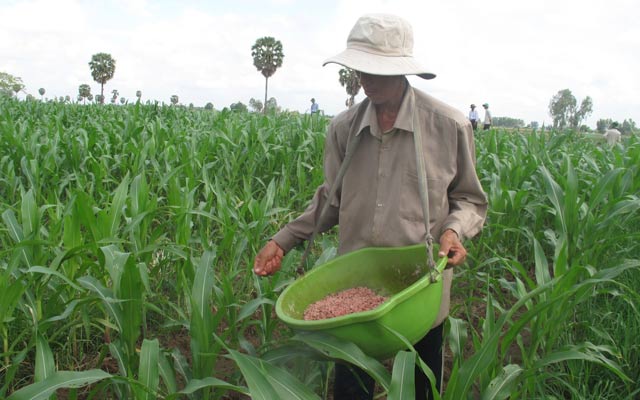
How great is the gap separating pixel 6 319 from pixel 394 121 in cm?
132

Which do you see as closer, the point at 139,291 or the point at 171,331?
the point at 139,291

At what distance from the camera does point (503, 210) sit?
294cm

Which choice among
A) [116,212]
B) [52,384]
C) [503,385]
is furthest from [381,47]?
[116,212]

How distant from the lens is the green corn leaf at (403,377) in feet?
3.56

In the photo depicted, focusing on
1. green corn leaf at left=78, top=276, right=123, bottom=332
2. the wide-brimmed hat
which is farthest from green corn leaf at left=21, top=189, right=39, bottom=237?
the wide-brimmed hat

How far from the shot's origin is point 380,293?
1416 millimetres

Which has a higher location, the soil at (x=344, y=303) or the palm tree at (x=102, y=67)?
the palm tree at (x=102, y=67)

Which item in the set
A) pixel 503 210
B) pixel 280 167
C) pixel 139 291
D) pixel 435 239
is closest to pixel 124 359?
pixel 139 291

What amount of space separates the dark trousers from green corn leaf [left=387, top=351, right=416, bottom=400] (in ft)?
1.32

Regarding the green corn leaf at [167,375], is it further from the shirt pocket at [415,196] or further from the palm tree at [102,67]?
the palm tree at [102,67]

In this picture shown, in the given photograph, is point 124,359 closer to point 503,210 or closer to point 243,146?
point 503,210

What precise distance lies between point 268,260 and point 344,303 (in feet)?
1.01

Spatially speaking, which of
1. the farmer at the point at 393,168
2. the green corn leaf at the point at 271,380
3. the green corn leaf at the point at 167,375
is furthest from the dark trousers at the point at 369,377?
the green corn leaf at the point at 167,375

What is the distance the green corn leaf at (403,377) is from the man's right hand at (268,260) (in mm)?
539
